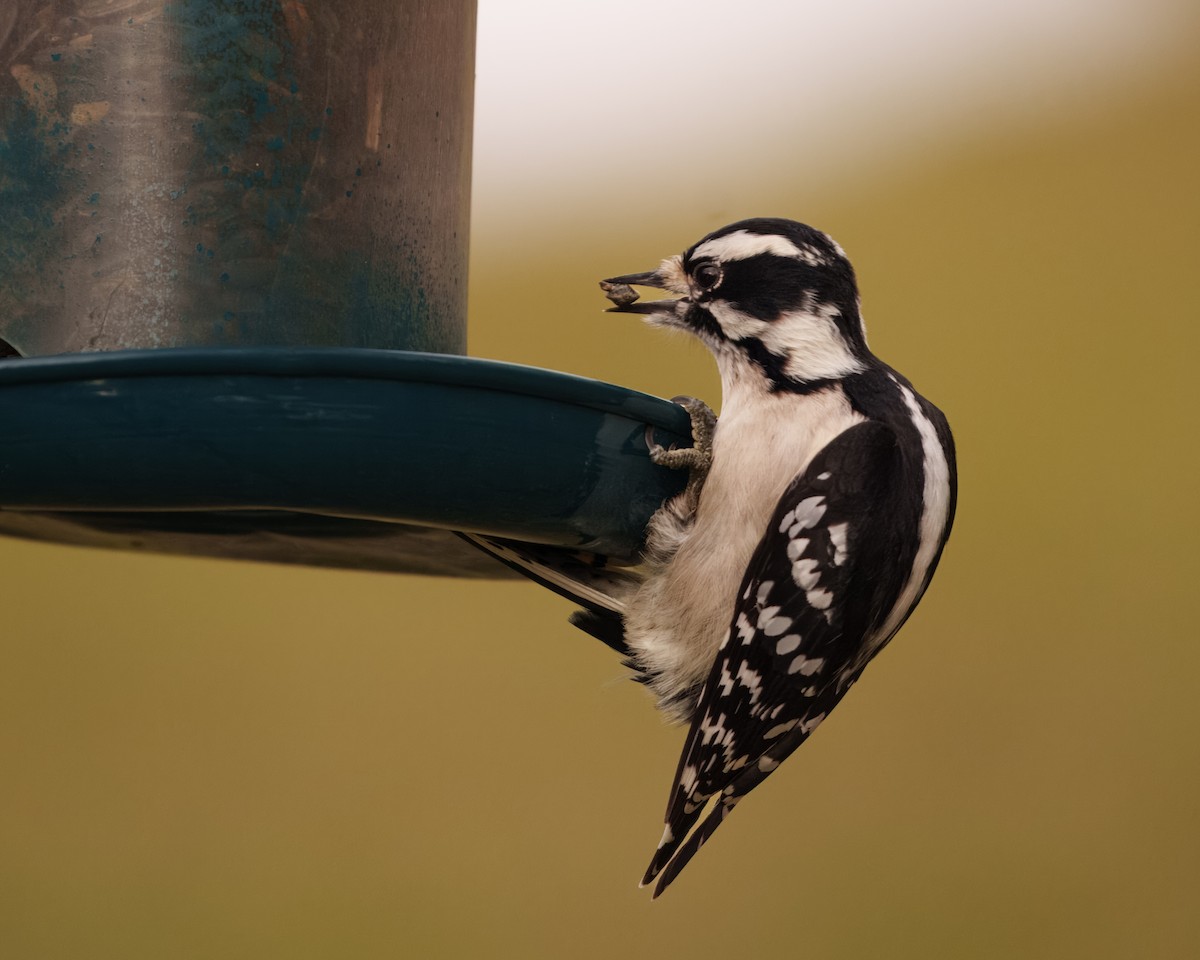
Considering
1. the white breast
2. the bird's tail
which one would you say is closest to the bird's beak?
the white breast

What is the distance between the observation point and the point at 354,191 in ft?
6.06

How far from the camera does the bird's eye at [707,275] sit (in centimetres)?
196

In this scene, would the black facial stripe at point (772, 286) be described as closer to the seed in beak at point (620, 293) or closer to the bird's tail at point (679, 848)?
the seed in beak at point (620, 293)

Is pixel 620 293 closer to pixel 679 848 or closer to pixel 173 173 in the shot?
pixel 173 173

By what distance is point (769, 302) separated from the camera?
194 cm

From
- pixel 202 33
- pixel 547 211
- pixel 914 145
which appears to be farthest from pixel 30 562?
pixel 202 33

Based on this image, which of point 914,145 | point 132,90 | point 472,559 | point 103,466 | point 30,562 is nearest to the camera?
point 103,466

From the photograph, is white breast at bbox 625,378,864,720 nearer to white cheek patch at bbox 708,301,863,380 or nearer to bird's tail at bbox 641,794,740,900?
white cheek patch at bbox 708,301,863,380

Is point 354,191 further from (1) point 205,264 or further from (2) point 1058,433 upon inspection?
(2) point 1058,433

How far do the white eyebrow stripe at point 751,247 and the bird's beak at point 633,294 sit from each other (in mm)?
83

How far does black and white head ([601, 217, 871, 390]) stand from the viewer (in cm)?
193

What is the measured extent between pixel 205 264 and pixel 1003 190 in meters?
2.90

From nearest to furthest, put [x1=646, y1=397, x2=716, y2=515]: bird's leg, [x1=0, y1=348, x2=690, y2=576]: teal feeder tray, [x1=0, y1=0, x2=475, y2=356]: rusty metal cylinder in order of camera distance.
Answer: [x1=0, y1=348, x2=690, y2=576]: teal feeder tray < [x1=646, y1=397, x2=716, y2=515]: bird's leg < [x1=0, y1=0, x2=475, y2=356]: rusty metal cylinder

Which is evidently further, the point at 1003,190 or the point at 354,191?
the point at 1003,190
